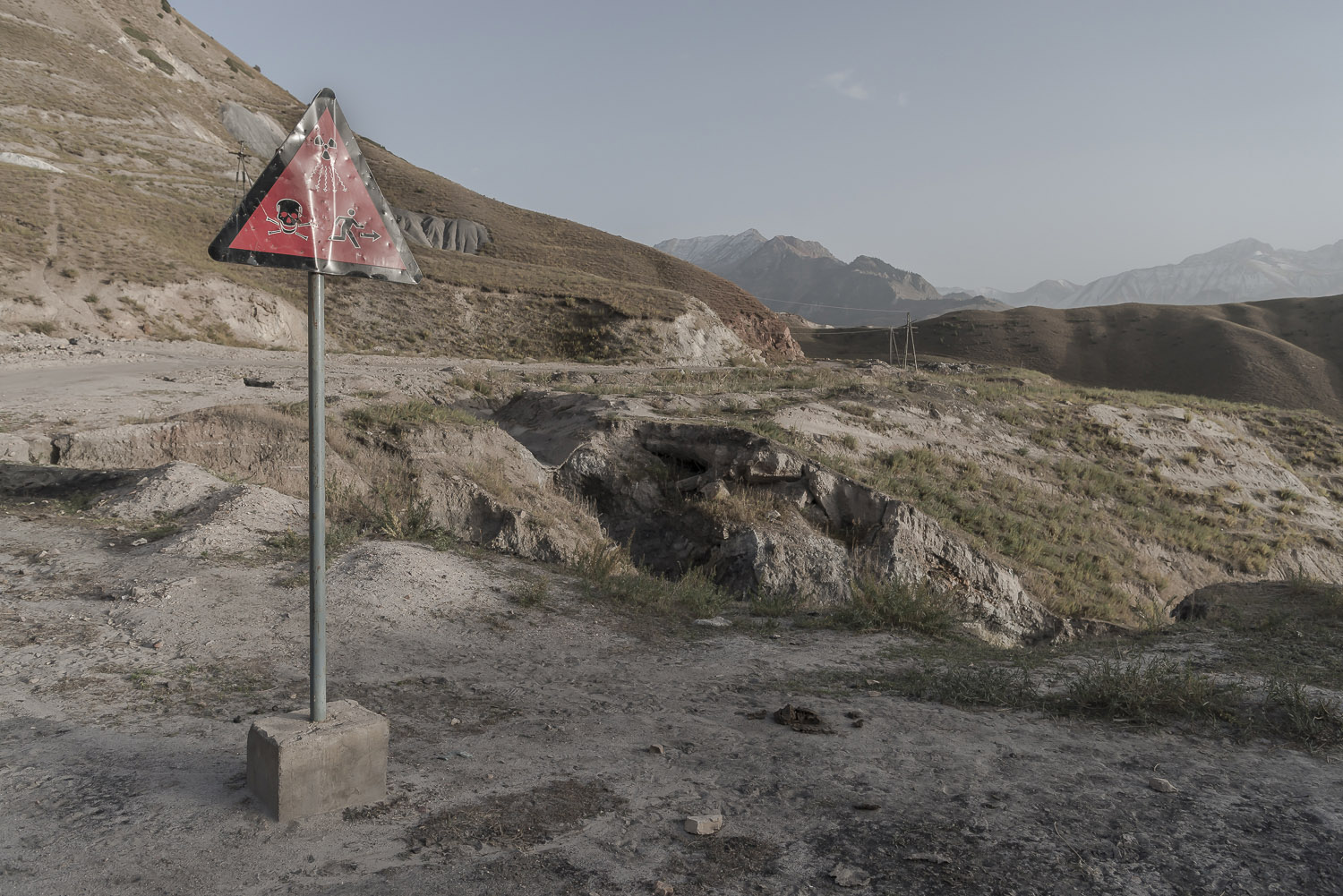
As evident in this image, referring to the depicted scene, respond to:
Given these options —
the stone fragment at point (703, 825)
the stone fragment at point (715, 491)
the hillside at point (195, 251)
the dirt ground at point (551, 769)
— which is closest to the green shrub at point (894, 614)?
the dirt ground at point (551, 769)

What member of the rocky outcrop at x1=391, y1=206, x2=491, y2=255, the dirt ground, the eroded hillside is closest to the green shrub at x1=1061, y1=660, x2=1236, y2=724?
the dirt ground

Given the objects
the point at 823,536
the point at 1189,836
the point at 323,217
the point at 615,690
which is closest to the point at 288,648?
the point at 615,690

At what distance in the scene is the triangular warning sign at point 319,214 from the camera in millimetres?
3223

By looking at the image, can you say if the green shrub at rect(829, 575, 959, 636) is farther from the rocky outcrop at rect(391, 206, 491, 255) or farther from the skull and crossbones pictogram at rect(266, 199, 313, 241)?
the rocky outcrop at rect(391, 206, 491, 255)

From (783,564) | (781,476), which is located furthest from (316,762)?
(781,476)

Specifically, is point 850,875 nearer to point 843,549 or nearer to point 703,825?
point 703,825

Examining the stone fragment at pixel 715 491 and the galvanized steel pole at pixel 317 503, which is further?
the stone fragment at pixel 715 491

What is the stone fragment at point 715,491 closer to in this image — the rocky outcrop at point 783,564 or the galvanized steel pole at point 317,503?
the rocky outcrop at point 783,564

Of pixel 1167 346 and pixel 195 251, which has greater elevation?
pixel 1167 346

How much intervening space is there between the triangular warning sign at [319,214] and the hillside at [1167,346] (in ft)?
258

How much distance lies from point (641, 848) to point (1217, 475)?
24.5m

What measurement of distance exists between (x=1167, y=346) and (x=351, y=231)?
9570 centimetres

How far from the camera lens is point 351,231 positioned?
11.5 ft

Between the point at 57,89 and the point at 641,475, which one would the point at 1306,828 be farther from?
the point at 57,89
